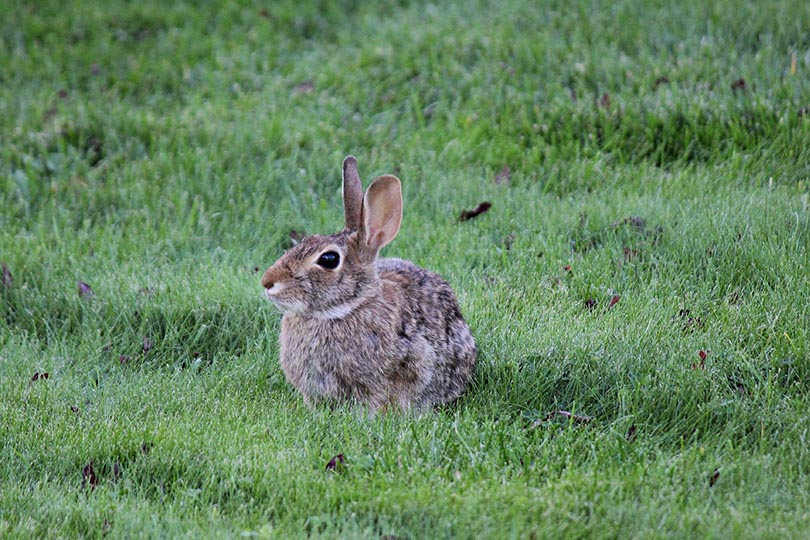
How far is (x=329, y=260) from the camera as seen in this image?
18.2ft

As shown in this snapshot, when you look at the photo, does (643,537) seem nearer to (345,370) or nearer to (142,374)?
(345,370)

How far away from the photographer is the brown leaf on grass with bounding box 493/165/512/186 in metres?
8.32

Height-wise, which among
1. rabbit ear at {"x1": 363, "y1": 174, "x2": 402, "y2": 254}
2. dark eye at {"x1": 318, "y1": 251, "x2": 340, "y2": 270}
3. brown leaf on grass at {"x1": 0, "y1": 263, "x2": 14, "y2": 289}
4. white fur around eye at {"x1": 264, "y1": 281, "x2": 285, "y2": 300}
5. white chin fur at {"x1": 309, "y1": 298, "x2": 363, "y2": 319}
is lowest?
brown leaf on grass at {"x1": 0, "y1": 263, "x2": 14, "y2": 289}

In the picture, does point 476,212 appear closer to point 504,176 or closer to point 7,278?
point 504,176

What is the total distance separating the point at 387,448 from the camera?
509 centimetres

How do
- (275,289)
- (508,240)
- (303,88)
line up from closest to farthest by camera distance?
1. (275,289)
2. (508,240)
3. (303,88)

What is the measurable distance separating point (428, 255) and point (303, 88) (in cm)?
345

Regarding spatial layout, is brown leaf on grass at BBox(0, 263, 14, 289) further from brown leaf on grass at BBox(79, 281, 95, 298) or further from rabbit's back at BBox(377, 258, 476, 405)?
rabbit's back at BBox(377, 258, 476, 405)

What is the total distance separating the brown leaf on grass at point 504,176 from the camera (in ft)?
27.3

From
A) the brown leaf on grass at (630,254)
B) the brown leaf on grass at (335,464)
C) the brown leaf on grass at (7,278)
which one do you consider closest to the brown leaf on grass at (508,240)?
the brown leaf on grass at (630,254)

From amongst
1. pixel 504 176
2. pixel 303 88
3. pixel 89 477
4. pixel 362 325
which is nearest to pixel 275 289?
pixel 362 325

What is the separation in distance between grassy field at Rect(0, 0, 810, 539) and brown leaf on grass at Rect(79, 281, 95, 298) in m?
0.04

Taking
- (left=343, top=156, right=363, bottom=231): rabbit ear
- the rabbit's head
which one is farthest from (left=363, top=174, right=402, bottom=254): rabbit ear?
(left=343, top=156, right=363, bottom=231): rabbit ear

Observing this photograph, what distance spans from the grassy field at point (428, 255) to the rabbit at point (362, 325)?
8.8 inches
